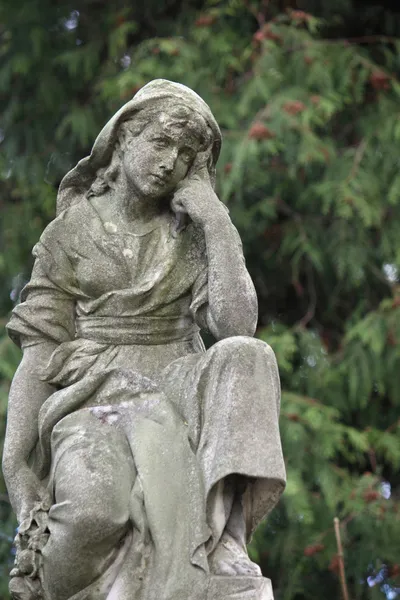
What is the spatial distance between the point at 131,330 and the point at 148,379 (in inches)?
8.9

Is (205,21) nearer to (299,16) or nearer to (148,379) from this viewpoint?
(299,16)

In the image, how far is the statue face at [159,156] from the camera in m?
6.35

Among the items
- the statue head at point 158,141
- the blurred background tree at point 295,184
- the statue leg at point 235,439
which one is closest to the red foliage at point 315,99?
the blurred background tree at point 295,184

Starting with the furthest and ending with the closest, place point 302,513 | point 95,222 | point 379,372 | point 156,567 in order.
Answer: point 379,372, point 302,513, point 95,222, point 156,567

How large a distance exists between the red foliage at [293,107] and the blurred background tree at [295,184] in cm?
1

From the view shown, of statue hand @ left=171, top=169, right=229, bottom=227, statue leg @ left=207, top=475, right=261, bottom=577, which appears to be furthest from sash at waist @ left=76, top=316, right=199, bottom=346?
statue leg @ left=207, top=475, right=261, bottom=577

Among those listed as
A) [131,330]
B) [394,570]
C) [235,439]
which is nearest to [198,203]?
[131,330]

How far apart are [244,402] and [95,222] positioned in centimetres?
106

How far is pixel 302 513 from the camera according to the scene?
31.0 feet

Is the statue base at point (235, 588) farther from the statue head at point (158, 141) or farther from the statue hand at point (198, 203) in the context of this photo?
the statue head at point (158, 141)

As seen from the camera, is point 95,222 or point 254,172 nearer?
point 95,222

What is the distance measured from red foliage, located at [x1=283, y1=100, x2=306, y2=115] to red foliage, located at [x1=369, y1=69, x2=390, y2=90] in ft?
2.57

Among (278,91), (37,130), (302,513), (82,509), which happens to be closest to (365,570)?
(302,513)

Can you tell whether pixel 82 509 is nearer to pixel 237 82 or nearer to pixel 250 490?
pixel 250 490
